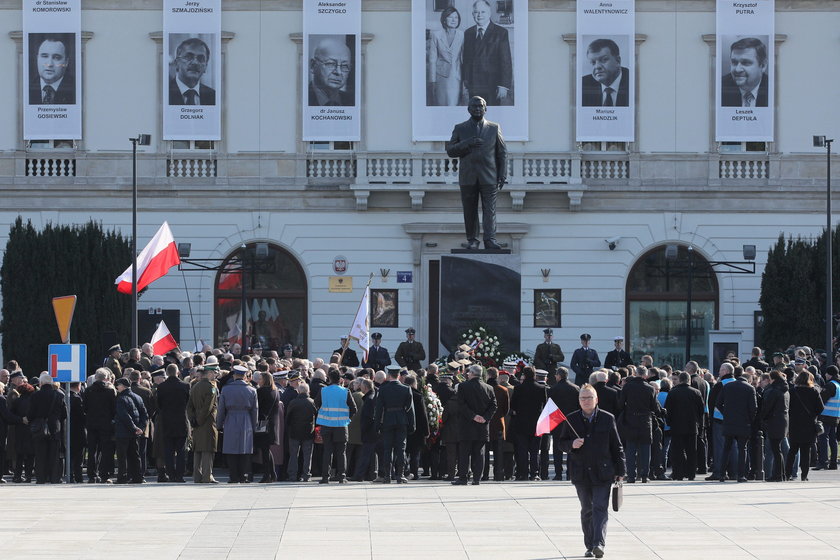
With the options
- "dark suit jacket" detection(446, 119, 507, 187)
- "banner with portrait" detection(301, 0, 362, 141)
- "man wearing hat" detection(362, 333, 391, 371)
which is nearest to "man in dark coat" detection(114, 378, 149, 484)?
"dark suit jacket" detection(446, 119, 507, 187)

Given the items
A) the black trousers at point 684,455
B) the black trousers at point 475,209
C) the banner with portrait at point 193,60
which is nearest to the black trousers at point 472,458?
the black trousers at point 684,455

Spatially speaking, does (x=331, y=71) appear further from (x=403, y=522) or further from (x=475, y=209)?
(x=403, y=522)

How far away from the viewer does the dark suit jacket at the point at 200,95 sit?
43.8m

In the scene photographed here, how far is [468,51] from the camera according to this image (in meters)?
43.7

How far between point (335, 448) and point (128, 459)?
312cm

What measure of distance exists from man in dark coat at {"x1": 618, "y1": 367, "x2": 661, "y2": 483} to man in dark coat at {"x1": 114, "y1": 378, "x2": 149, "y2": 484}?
7.18 meters

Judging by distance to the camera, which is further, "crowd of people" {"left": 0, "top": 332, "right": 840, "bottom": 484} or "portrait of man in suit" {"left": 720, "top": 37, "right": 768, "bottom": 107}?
"portrait of man in suit" {"left": 720, "top": 37, "right": 768, "bottom": 107}

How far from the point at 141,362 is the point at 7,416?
15.3 feet

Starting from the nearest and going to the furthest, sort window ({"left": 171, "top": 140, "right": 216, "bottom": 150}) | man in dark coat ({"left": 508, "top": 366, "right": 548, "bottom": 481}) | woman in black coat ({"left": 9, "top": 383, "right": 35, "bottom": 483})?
man in dark coat ({"left": 508, "top": 366, "right": 548, "bottom": 481}) < woman in black coat ({"left": 9, "top": 383, "right": 35, "bottom": 483}) < window ({"left": 171, "top": 140, "right": 216, "bottom": 150})

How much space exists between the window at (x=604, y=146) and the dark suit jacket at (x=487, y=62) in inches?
99.7

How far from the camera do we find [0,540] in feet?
53.9

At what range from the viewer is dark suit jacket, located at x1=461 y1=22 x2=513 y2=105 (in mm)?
43500

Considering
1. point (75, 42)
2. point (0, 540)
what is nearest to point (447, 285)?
point (0, 540)

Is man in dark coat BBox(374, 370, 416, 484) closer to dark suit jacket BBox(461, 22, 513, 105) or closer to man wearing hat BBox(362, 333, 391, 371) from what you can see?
man wearing hat BBox(362, 333, 391, 371)
